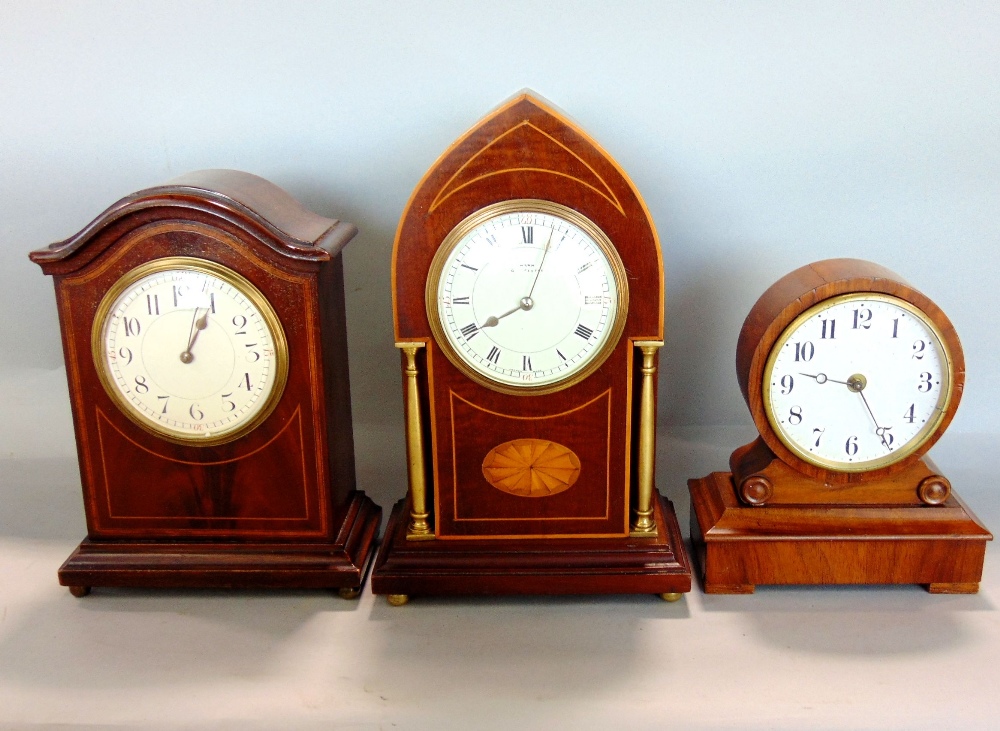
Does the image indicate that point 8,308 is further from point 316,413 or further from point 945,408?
point 945,408

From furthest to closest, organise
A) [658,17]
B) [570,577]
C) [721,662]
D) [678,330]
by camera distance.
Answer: [678,330], [658,17], [570,577], [721,662]

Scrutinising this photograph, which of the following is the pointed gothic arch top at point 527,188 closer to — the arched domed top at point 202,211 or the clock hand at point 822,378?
the arched domed top at point 202,211

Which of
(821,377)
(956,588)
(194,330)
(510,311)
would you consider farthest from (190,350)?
(956,588)

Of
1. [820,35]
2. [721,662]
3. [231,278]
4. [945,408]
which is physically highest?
[820,35]

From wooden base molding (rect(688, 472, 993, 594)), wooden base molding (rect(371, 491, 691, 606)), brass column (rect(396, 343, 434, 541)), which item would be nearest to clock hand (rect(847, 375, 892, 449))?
wooden base molding (rect(688, 472, 993, 594))

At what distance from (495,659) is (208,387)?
31.9 inches

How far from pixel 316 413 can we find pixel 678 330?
1.05 meters

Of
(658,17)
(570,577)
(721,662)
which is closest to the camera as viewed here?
(721,662)

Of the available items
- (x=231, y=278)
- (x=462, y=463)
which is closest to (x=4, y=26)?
(x=231, y=278)

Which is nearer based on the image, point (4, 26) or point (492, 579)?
point (492, 579)

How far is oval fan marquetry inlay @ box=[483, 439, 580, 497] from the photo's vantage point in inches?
91.0

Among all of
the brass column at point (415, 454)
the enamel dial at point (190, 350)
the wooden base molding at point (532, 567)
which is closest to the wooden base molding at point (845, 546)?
the wooden base molding at point (532, 567)

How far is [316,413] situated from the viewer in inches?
91.0

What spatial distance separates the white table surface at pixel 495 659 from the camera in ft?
6.49
